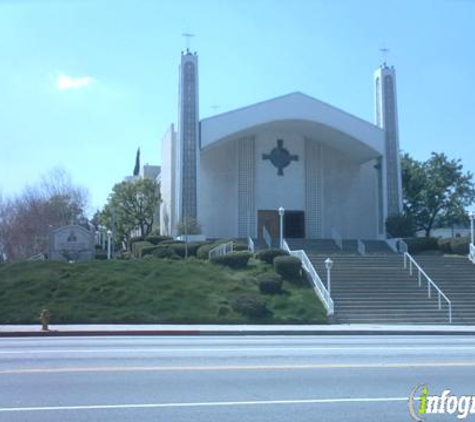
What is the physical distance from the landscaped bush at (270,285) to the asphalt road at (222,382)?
13.8 meters

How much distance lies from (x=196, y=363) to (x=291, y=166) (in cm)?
3879

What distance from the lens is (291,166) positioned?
164 feet

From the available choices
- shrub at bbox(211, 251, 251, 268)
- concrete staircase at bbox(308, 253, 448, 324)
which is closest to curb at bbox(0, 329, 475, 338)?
concrete staircase at bbox(308, 253, 448, 324)

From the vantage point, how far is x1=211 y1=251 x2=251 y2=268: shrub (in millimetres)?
32750

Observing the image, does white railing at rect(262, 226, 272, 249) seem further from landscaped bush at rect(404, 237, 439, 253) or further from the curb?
the curb

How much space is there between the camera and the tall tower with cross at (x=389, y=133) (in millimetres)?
48656

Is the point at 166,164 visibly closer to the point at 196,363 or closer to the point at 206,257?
the point at 206,257

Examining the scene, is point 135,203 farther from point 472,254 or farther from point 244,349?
point 244,349

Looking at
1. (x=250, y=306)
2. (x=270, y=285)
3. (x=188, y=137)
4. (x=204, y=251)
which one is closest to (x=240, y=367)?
(x=250, y=306)

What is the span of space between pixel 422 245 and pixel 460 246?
379 centimetres

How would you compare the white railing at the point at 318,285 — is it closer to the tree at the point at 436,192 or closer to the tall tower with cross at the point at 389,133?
the tall tower with cross at the point at 389,133

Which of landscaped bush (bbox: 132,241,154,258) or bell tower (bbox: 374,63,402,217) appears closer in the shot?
landscaped bush (bbox: 132,241,154,258)

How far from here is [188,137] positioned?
44.5m

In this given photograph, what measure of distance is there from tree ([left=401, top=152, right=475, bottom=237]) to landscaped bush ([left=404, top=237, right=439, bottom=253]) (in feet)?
48.2
